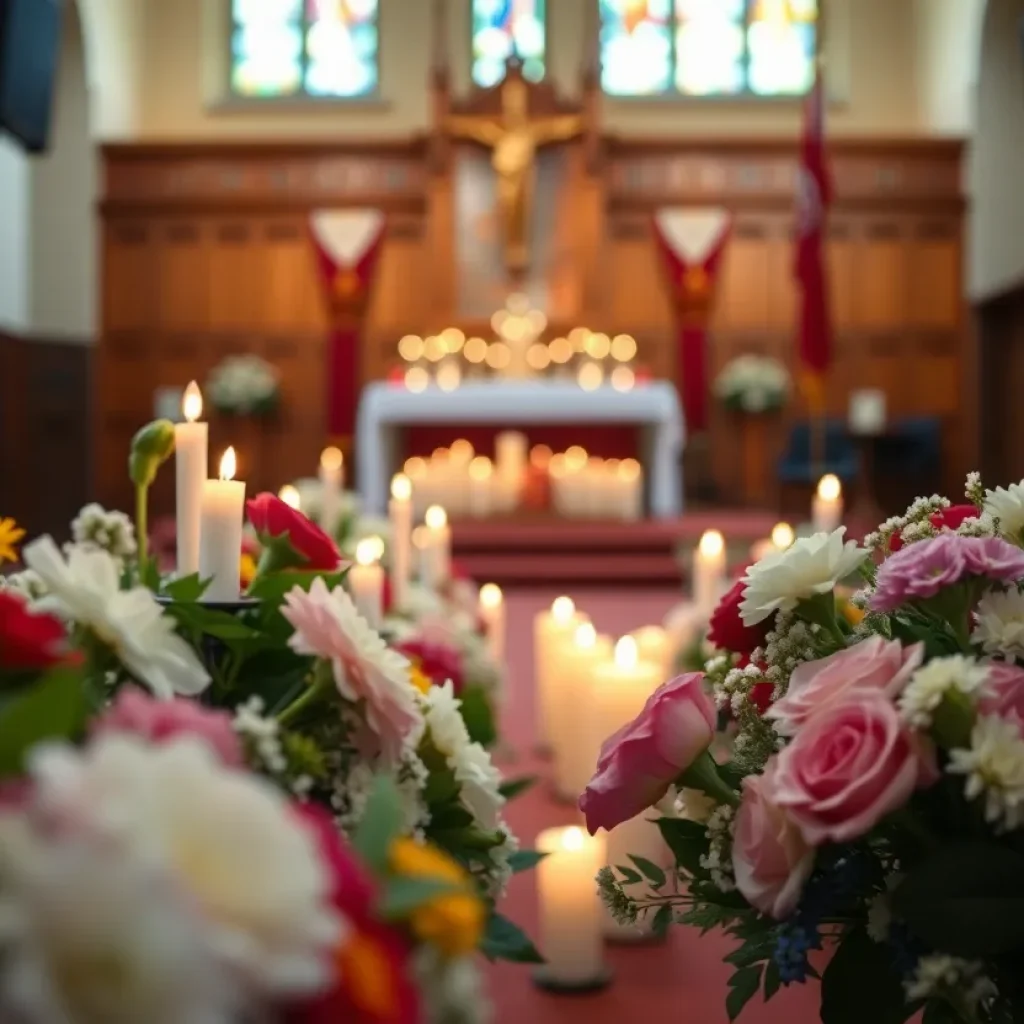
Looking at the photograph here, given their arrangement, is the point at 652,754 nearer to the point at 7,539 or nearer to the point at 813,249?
the point at 7,539

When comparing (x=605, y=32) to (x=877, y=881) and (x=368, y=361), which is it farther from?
(x=877, y=881)

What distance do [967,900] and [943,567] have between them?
237 millimetres

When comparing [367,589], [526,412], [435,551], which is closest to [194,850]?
[367,589]

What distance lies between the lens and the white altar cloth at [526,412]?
913cm

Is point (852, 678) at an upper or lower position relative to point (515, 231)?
lower

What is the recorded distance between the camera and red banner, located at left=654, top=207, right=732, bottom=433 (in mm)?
11008

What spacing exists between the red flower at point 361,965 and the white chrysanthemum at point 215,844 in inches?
1.0

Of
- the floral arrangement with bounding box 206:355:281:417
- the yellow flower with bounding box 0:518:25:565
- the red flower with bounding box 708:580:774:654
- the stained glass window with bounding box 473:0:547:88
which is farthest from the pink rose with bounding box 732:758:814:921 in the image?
the stained glass window with bounding box 473:0:547:88

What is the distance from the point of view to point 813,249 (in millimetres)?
7164

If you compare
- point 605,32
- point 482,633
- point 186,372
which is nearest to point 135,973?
point 482,633

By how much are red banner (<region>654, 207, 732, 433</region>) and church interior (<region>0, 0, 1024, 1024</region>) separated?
24 mm

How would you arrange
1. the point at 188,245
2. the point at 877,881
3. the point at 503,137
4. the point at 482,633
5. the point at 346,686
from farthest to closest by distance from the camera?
the point at 188,245
the point at 503,137
the point at 482,633
the point at 877,881
the point at 346,686

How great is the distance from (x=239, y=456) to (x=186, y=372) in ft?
3.16

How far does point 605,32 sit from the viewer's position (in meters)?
12.4
